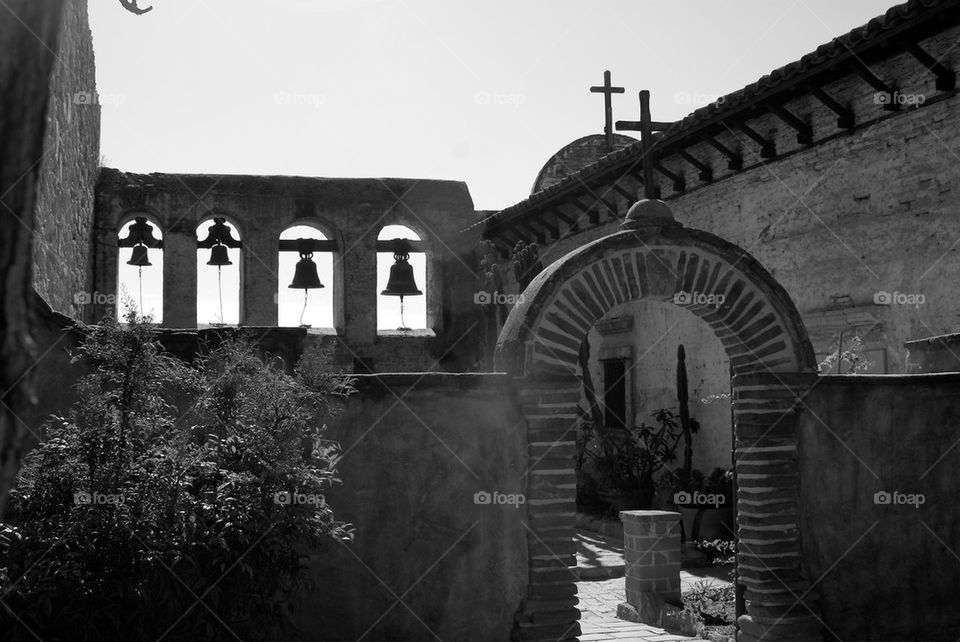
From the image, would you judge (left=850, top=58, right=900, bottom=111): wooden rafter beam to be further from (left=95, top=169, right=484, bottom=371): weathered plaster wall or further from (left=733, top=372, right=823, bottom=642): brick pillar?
(left=95, top=169, right=484, bottom=371): weathered plaster wall

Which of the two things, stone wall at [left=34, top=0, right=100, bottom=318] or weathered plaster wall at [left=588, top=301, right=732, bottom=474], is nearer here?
stone wall at [left=34, top=0, right=100, bottom=318]

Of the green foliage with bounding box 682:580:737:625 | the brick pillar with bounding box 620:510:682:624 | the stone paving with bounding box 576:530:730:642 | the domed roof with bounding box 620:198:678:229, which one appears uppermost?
the domed roof with bounding box 620:198:678:229

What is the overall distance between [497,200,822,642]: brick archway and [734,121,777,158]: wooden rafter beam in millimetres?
5134

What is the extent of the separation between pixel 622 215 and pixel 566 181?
104 cm

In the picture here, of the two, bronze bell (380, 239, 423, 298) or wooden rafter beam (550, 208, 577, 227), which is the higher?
wooden rafter beam (550, 208, 577, 227)

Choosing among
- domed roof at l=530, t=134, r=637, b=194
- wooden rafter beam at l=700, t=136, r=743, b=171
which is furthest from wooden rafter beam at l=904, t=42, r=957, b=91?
domed roof at l=530, t=134, r=637, b=194

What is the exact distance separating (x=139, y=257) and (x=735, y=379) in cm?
1114

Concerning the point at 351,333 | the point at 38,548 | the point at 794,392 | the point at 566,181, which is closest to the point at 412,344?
the point at 351,333

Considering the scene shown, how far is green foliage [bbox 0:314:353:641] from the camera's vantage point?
4.61 m

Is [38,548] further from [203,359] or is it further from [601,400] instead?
[601,400]

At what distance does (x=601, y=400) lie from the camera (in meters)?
16.1

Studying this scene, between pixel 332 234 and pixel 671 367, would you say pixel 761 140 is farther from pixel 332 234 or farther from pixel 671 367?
pixel 332 234

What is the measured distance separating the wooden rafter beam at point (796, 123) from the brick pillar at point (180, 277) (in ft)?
31.9

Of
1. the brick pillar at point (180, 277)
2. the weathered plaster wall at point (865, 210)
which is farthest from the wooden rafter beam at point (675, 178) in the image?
the brick pillar at point (180, 277)
